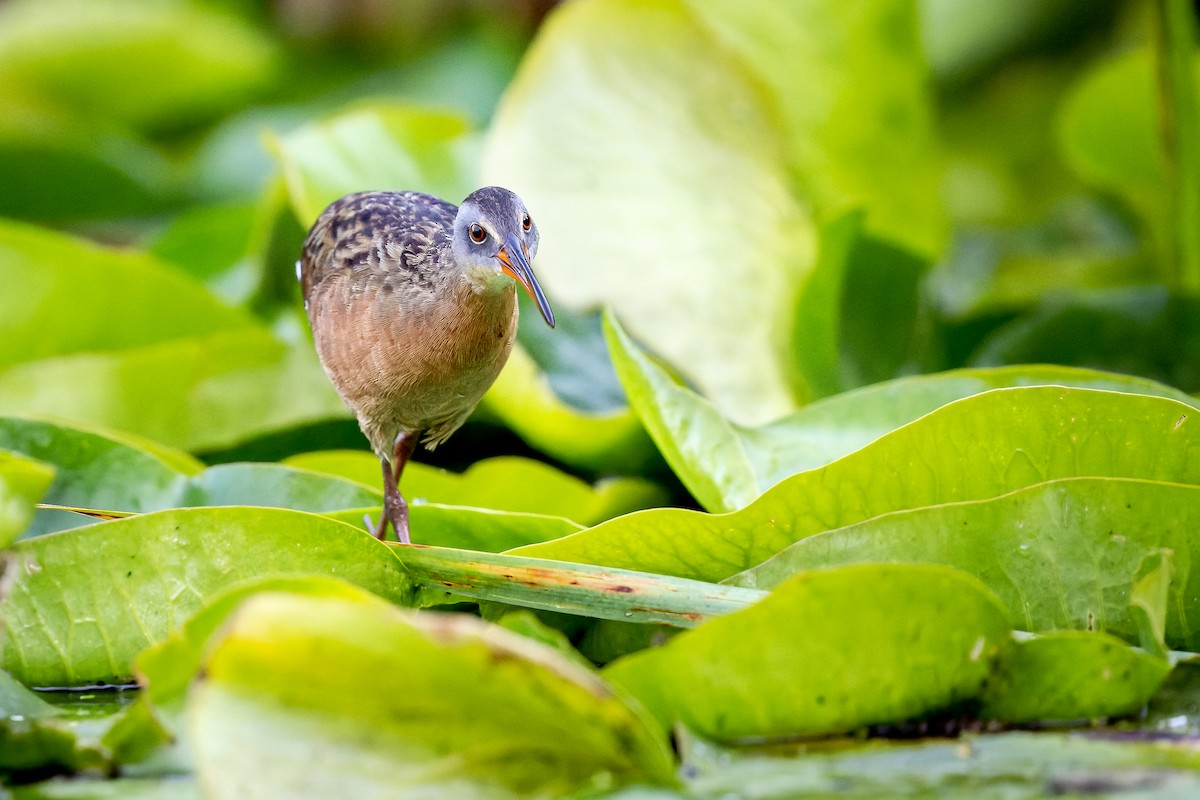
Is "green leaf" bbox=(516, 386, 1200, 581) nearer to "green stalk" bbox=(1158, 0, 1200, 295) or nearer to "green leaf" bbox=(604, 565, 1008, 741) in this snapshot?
"green leaf" bbox=(604, 565, 1008, 741)

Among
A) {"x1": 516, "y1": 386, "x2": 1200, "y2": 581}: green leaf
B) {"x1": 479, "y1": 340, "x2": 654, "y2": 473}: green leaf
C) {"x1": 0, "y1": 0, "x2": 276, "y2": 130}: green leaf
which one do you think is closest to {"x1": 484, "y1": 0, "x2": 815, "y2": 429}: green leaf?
{"x1": 479, "y1": 340, "x2": 654, "y2": 473}: green leaf

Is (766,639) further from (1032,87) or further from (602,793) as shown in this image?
(1032,87)

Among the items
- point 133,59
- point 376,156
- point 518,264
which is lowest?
point 518,264

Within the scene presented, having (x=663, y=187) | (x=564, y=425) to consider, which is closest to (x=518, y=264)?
(x=564, y=425)

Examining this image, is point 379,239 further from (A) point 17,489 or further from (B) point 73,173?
(B) point 73,173

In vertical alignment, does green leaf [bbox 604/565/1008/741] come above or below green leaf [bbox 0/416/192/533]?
below

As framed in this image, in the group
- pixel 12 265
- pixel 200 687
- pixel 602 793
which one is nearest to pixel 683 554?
pixel 602 793
